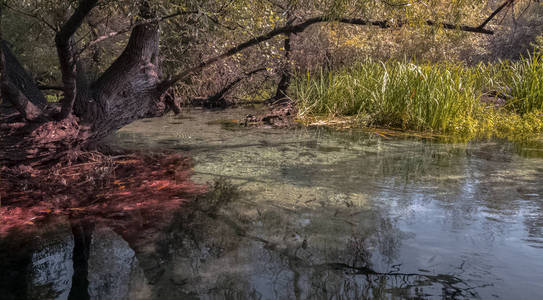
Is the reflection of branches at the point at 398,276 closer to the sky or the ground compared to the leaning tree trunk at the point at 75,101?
closer to the ground

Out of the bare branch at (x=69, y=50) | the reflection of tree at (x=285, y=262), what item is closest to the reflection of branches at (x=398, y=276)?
the reflection of tree at (x=285, y=262)

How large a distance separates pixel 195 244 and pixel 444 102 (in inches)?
178

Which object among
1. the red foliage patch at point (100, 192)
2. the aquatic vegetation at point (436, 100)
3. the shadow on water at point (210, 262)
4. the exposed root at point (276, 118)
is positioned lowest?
the shadow on water at point (210, 262)

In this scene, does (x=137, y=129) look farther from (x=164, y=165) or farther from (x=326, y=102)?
(x=326, y=102)

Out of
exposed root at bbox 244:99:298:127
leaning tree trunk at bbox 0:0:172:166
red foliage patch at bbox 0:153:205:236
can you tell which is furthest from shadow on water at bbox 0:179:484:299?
exposed root at bbox 244:99:298:127

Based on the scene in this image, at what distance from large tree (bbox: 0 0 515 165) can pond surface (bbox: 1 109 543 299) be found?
97 centimetres

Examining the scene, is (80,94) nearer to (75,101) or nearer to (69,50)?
(75,101)

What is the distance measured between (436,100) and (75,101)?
4.36m

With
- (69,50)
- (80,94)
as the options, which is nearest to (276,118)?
(80,94)

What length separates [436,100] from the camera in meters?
5.66

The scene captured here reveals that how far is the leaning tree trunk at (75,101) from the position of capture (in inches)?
127

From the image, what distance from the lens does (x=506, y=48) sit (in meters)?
15.0

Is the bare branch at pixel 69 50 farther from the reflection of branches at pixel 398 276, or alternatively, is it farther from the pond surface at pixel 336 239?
the reflection of branches at pixel 398 276

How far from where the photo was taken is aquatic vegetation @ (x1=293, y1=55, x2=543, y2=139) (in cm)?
571
